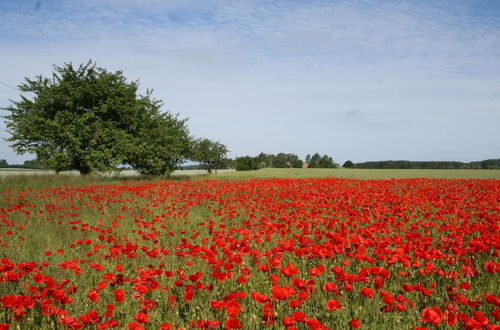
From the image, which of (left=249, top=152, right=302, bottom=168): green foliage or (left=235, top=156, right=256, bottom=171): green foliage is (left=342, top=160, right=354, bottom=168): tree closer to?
(left=235, top=156, right=256, bottom=171): green foliage

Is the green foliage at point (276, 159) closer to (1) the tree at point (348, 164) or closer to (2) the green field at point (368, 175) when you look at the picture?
(1) the tree at point (348, 164)

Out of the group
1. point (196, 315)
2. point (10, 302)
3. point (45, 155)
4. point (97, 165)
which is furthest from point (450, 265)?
point (45, 155)

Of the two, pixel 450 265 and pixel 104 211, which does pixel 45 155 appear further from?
pixel 450 265

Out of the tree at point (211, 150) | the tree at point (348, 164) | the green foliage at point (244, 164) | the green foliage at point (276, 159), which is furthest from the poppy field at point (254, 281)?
the green foliage at point (276, 159)

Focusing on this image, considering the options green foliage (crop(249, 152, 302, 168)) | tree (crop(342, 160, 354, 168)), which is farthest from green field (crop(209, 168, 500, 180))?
green foliage (crop(249, 152, 302, 168))

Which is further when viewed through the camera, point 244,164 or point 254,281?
point 244,164

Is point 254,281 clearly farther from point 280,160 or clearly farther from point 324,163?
point 280,160

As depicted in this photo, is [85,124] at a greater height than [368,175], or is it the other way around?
[85,124]

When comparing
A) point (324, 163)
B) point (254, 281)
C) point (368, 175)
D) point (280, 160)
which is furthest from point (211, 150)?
point (280, 160)

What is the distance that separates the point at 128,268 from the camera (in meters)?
4.66

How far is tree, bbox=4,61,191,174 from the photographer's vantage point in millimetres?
20984

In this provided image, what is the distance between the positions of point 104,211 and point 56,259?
3.65 m

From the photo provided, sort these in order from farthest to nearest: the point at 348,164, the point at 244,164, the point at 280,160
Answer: the point at 280,160, the point at 348,164, the point at 244,164

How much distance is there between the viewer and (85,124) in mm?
22062
